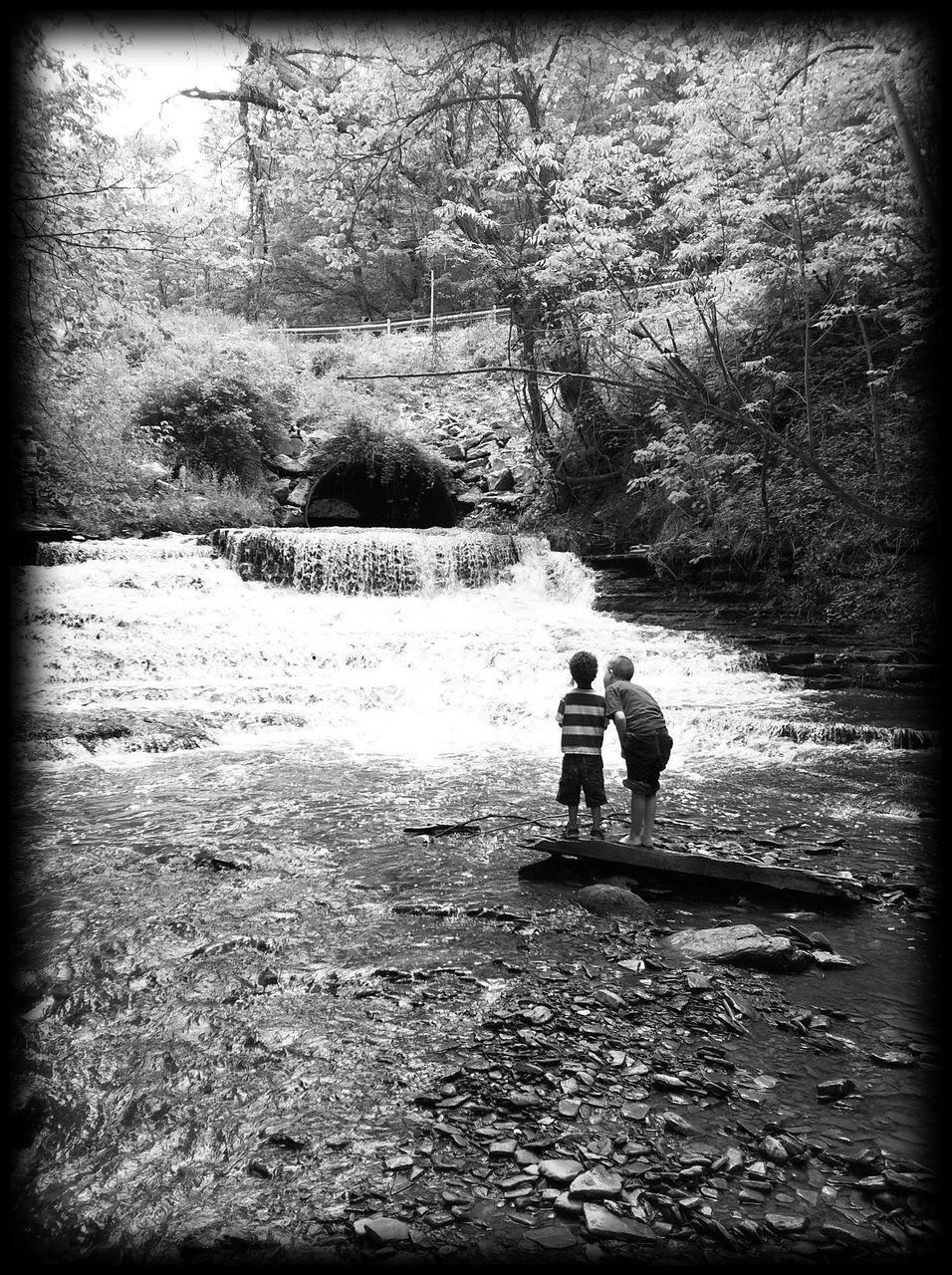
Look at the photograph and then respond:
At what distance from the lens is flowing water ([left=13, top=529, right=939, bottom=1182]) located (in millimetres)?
3873

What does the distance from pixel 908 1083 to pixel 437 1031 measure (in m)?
1.84

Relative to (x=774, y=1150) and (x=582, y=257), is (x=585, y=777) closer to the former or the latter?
(x=774, y=1150)

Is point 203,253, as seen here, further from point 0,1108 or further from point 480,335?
point 480,335

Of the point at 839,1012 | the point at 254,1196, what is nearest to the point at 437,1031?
the point at 254,1196

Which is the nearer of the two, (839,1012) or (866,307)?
(839,1012)

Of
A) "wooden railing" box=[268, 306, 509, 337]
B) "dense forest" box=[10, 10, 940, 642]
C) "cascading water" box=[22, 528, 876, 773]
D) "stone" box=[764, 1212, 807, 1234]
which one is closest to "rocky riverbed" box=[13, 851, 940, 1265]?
"stone" box=[764, 1212, 807, 1234]

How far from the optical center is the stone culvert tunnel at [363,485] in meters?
20.0

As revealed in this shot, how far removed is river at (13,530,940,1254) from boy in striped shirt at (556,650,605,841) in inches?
26.6

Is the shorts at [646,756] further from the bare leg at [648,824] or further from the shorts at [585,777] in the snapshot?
the shorts at [585,777]

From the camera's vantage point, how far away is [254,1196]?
221cm

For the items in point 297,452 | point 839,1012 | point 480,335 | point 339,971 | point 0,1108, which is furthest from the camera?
point 480,335

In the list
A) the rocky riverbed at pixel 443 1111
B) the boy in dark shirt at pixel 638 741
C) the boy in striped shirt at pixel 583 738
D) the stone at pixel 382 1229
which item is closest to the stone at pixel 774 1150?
the rocky riverbed at pixel 443 1111

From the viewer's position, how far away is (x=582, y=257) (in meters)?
11.2

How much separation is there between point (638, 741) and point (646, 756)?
0.36ft
